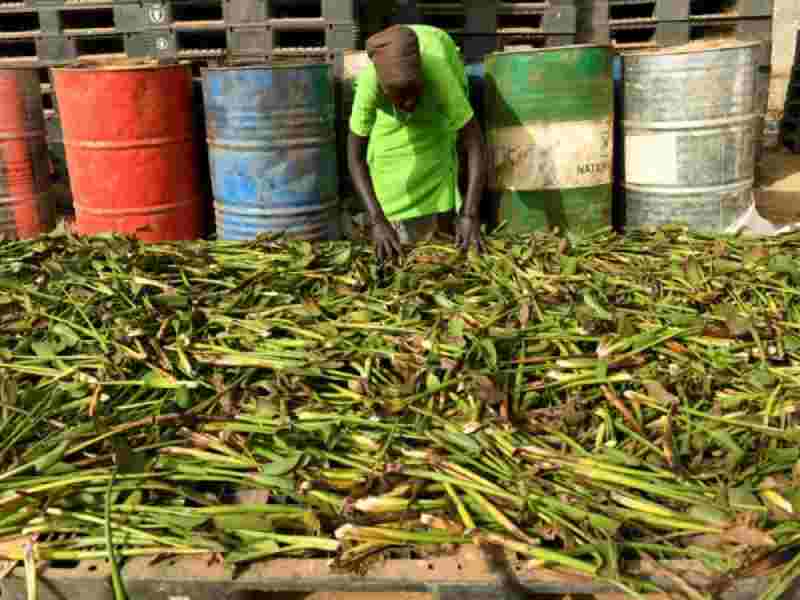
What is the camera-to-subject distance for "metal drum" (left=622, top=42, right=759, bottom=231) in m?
4.29

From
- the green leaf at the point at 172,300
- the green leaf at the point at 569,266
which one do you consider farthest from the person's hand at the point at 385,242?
the green leaf at the point at 172,300

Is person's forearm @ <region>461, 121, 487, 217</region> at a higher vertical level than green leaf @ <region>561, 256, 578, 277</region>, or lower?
higher

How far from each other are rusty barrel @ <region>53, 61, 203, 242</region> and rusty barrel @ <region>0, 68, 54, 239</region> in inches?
23.2

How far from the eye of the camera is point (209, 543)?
1669 millimetres

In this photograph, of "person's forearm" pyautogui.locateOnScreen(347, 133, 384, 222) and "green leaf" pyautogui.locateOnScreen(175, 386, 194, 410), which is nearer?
"green leaf" pyautogui.locateOnScreen(175, 386, 194, 410)

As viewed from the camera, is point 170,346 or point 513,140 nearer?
point 170,346

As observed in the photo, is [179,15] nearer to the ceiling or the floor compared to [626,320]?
nearer to the ceiling

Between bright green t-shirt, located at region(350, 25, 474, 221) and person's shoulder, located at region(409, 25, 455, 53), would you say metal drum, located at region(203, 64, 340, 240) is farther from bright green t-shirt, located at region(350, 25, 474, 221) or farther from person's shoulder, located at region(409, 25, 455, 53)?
person's shoulder, located at region(409, 25, 455, 53)

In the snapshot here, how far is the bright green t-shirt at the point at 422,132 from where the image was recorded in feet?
11.9

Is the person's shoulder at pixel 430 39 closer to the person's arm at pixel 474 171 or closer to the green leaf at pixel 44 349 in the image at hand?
the person's arm at pixel 474 171

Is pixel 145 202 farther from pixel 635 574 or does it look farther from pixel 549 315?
pixel 635 574

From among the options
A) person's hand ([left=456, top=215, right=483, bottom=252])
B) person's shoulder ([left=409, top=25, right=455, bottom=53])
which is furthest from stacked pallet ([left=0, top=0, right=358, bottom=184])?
person's hand ([left=456, top=215, right=483, bottom=252])

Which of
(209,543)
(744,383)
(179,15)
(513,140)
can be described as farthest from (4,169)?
(744,383)

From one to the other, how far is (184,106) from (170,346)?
9.28 feet
